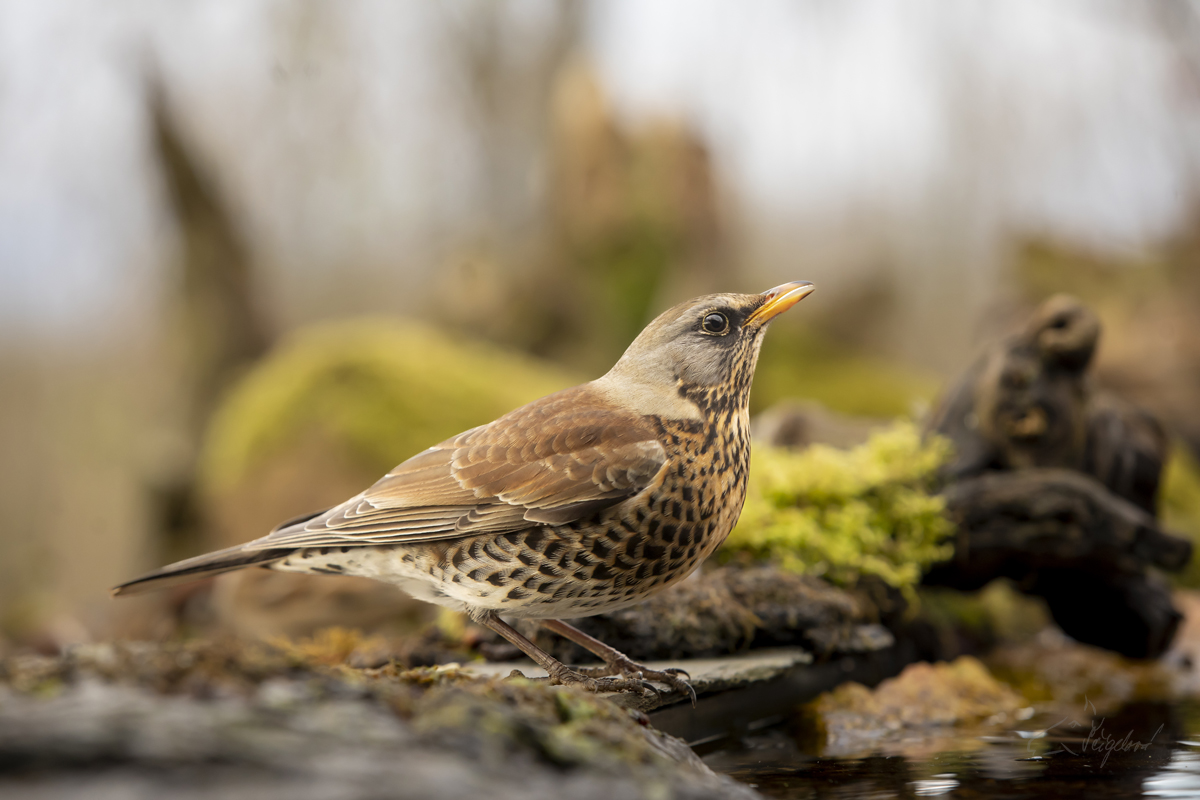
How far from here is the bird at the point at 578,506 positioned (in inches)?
122

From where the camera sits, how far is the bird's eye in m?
3.51

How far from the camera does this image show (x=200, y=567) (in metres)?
3.21

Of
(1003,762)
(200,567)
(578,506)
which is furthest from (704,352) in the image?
(200,567)

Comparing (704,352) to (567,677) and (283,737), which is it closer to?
(567,677)

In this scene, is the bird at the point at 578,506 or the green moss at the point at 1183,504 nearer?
the bird at the point at 578,506

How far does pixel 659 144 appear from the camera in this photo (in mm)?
Result: 12219

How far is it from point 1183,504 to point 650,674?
693 centimetres

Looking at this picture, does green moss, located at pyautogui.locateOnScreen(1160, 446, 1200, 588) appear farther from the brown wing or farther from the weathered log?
the brown wing

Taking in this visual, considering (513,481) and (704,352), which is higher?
(704,352)

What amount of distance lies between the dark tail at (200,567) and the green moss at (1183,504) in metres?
6.90

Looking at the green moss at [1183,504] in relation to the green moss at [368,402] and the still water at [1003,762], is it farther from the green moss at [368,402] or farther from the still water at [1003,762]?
the green moss at [368,402]

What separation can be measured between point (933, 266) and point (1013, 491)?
9448 millimetres

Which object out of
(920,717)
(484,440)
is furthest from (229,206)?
(920,717)

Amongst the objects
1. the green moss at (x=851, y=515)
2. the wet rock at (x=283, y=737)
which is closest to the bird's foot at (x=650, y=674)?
the wet rock at (x=283, y=737)
